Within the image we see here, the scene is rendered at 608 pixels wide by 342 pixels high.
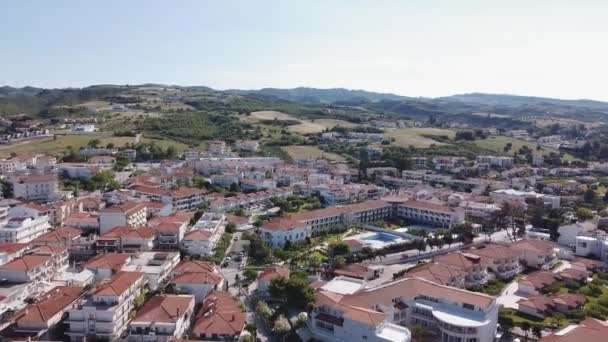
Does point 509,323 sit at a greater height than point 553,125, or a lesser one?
lesser

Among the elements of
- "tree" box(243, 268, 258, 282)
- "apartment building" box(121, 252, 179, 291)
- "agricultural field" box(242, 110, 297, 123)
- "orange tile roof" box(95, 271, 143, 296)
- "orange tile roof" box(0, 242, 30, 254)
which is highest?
"agricultural field" box(242, 110, 297, 123)

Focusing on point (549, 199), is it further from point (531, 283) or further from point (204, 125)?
point (204, 125)

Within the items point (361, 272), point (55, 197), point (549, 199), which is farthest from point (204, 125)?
point (361, 272)

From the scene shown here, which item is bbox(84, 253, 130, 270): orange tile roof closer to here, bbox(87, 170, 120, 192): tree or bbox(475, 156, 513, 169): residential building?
bbox(87, 170, 120, 192): tree

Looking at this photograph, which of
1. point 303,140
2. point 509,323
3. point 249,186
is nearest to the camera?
point 509,323

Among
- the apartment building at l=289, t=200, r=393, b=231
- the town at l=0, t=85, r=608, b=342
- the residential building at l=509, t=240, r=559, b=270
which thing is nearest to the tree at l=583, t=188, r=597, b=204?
the town at l=0, t=85, r=608, b=342

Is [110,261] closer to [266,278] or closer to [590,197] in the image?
[266,278]
